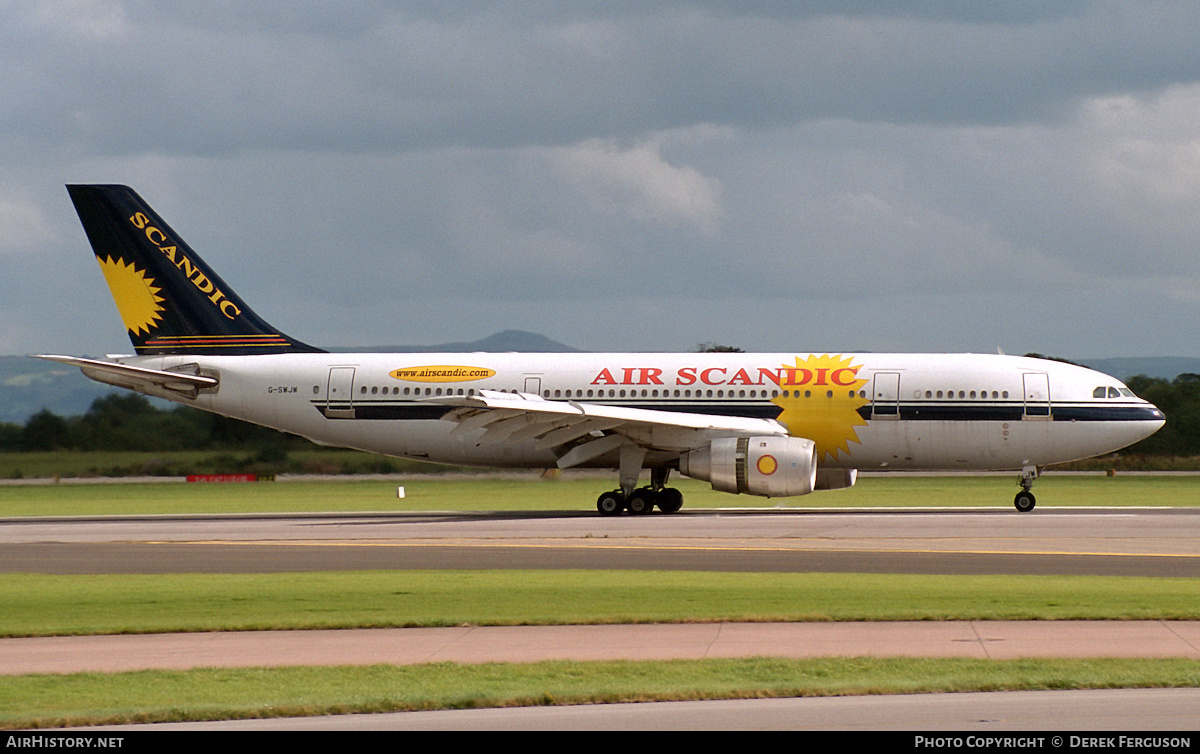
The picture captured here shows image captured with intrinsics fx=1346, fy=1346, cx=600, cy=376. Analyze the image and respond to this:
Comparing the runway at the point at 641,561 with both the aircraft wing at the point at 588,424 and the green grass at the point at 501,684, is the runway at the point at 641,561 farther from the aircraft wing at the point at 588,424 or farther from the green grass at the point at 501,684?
the aircraft wing at the point at 588,424

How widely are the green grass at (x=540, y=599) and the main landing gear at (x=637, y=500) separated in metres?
15.1

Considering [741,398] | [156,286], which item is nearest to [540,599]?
[741,398]

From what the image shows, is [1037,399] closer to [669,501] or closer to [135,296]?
[669,501]

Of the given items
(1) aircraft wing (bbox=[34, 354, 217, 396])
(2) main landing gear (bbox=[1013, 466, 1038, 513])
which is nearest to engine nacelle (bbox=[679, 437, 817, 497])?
(2) main landing gear (bbox=[1013, 466, 1038, 513])

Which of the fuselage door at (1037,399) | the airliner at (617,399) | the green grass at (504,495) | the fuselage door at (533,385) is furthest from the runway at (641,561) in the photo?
the green grass at (504,495)

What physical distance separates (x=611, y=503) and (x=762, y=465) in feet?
14.8

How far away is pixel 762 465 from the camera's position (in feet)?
111

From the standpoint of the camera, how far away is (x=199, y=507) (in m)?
41.5

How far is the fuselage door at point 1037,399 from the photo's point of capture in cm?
3528

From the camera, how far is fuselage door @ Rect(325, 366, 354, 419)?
38.2 metres

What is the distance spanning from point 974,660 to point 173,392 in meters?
31.3

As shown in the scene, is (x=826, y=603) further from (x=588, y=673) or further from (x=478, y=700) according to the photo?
(x=478, y=700)

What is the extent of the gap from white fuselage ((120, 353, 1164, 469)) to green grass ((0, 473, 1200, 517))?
2.56 metres
